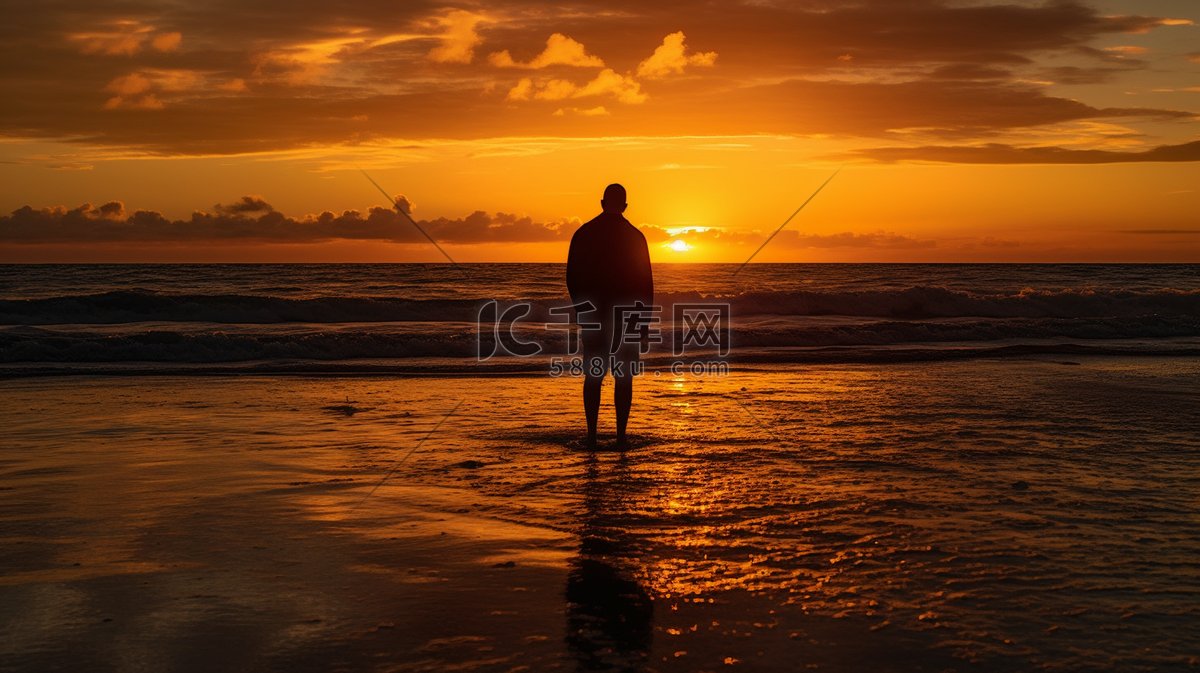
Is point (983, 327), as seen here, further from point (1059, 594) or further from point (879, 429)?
point (1059, 594)

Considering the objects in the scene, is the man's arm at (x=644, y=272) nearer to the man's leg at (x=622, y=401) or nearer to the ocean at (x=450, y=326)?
the man's leg at (x=622, y=401)

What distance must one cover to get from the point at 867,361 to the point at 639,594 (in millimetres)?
11306

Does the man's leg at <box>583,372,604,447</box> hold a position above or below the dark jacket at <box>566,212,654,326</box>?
below

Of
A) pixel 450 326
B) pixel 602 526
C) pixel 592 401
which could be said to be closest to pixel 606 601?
pixel 602 526

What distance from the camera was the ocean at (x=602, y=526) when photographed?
287 centimetres

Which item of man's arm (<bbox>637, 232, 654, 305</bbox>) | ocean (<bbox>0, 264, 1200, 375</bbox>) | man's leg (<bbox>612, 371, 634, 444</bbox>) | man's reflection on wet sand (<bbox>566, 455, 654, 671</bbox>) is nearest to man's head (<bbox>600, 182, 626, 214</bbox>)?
man's arm (<bbox>637, 232, 654, 305</bbox>)

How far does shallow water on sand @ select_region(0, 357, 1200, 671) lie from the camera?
2.86 m

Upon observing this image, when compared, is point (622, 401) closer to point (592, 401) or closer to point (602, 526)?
point (592, 401)

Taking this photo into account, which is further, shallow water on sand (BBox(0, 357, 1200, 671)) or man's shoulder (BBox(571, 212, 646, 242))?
man's shoulder (BBox(571, 212, 646, 242))

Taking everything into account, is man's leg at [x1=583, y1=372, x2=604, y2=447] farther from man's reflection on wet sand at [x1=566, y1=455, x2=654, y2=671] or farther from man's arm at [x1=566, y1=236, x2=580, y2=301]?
man's reflection on wet sand at [x1=566, y1=455, x2=654, y2=671]

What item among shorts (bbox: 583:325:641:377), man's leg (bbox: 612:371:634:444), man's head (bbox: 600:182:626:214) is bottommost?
man's leg (bbox: 612:371:634:444)

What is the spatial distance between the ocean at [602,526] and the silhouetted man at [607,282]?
48 cm

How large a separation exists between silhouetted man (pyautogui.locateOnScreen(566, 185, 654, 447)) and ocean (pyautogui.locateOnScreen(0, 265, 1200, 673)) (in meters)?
0.48

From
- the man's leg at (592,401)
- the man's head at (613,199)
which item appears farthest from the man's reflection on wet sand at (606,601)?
the man's head at (613,199)
